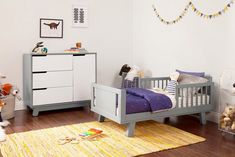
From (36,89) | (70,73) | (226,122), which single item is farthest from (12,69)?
(226,122)

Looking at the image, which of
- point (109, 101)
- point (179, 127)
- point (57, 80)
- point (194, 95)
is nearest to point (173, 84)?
point (194, 95)

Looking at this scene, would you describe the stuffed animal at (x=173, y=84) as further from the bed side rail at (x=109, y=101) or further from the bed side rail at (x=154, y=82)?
the bed side rail at (x=109, y=101)

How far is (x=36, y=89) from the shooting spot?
4473 mm

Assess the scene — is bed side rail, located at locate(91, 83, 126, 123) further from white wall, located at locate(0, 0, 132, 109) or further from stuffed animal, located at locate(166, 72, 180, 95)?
white wall, located at locate(0, 0, 132, 109)

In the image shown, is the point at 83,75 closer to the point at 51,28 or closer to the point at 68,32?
the point at 68,32

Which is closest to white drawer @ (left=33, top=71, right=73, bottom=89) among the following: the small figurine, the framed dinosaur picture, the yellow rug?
the small figurine

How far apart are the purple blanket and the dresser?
4.30ft

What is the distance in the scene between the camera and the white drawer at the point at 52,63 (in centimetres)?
443

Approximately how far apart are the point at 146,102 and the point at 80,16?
7.63 feet

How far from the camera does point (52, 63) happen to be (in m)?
4.55

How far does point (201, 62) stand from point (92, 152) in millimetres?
2226

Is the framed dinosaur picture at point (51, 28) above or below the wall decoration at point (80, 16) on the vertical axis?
below

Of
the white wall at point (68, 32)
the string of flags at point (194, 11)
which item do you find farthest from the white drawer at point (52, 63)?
the string of flags at point (194, 11)

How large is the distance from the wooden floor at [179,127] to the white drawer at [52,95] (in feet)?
0.67
